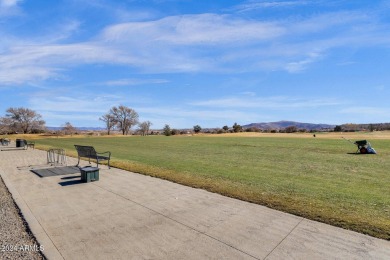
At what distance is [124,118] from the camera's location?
104m

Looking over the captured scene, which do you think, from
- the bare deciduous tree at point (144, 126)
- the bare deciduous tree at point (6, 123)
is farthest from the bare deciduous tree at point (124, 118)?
the bare deciduous tree at point (6, 123)

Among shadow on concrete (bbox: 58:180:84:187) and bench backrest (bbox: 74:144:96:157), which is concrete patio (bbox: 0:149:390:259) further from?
bench backrest (bbox: 74:144:96:157)

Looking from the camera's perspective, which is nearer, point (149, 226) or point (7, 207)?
point (149, 226)

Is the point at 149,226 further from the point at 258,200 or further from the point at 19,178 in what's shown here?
the point at 19,178

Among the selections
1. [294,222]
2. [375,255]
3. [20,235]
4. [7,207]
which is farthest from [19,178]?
[375,255]

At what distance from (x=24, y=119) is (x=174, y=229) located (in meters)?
95.2

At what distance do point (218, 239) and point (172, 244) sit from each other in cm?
70

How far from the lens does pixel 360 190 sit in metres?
7.56

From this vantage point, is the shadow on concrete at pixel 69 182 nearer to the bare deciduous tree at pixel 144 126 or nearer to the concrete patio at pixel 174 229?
the concrete patio at pixel 174 229

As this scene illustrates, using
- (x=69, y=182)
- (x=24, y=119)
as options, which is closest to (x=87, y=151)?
(x=69, y=182)

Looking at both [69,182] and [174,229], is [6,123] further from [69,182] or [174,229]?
[174,229]

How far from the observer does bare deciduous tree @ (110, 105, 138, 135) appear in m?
102

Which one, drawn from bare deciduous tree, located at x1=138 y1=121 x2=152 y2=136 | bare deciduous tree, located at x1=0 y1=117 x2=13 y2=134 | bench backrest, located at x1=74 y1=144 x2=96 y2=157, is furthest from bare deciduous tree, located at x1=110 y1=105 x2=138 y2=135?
bench backrest, located at x1=74 y1=144 x2=96 y2=157

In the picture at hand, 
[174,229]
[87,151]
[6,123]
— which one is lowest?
[174,229]
